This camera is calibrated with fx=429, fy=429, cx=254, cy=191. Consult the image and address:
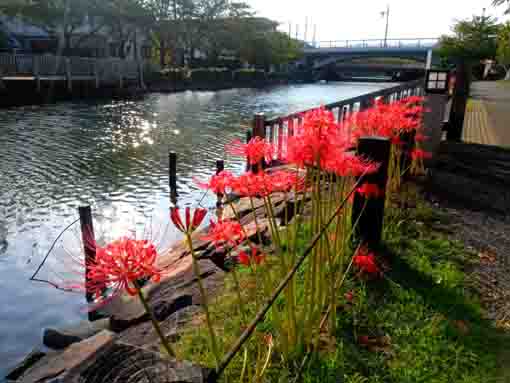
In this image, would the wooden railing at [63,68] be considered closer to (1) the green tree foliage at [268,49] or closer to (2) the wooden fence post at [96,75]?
(2) the wooden fence post at [96,75]

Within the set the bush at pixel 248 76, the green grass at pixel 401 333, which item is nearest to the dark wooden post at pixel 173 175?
the green grass at pixel 401 333

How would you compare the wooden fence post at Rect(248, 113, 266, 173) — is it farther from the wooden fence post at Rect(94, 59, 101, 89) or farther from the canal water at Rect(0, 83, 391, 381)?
the wooden fence post at Rect(94, 59, 101, 89)

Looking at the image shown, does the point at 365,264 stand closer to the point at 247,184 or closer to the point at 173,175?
the point at 247,184

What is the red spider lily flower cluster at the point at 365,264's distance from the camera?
148 inches

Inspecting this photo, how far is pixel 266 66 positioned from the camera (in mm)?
74000

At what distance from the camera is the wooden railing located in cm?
3011

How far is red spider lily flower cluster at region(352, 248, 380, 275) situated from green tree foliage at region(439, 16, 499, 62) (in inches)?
2140

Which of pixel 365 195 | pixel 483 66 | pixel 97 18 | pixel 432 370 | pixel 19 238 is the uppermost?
pixel 97 18

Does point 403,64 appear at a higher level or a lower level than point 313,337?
higher

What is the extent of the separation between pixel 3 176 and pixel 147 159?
15.7 ft

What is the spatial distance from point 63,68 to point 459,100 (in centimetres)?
3136

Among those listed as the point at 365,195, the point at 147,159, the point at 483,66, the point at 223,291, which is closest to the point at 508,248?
the point at 365,195

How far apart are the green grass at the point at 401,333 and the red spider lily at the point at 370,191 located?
25.8 inches

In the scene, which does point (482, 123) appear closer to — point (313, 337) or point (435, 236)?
point (435, 236)
